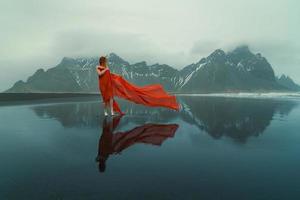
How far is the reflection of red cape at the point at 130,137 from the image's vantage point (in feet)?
22.7

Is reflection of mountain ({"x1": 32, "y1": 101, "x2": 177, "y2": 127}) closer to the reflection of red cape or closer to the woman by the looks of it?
the woman

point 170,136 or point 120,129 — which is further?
point 120,129

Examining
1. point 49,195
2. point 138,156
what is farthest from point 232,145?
point 49,195

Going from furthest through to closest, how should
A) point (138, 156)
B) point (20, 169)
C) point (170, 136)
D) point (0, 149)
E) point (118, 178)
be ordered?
point (170, 136), point (0, 149), point (138, 156), point (20, 169), point (118, 178)

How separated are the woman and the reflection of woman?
4634 mm

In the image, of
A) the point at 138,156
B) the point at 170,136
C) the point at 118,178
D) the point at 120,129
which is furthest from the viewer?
the point at 120,129

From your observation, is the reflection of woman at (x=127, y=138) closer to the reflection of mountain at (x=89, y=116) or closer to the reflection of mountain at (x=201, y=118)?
the reflection of mountain at (x=201, y=118)

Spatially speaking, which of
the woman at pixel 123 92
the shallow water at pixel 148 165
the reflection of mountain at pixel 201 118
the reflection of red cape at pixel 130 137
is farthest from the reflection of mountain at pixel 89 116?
the shallow water at pixel 148 165

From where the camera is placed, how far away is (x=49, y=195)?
396 centimetres

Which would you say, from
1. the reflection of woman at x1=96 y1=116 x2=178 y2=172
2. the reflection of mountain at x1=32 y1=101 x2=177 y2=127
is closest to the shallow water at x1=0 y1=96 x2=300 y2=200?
the reflection of woman at x1=96 y1=116 x2=178 y2=172

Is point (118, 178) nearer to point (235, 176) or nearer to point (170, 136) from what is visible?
point (235, 176)

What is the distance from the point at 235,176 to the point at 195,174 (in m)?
0.64

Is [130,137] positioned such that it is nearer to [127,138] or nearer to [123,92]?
[127,138]

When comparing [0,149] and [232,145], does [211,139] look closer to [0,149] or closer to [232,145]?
[232,145]
